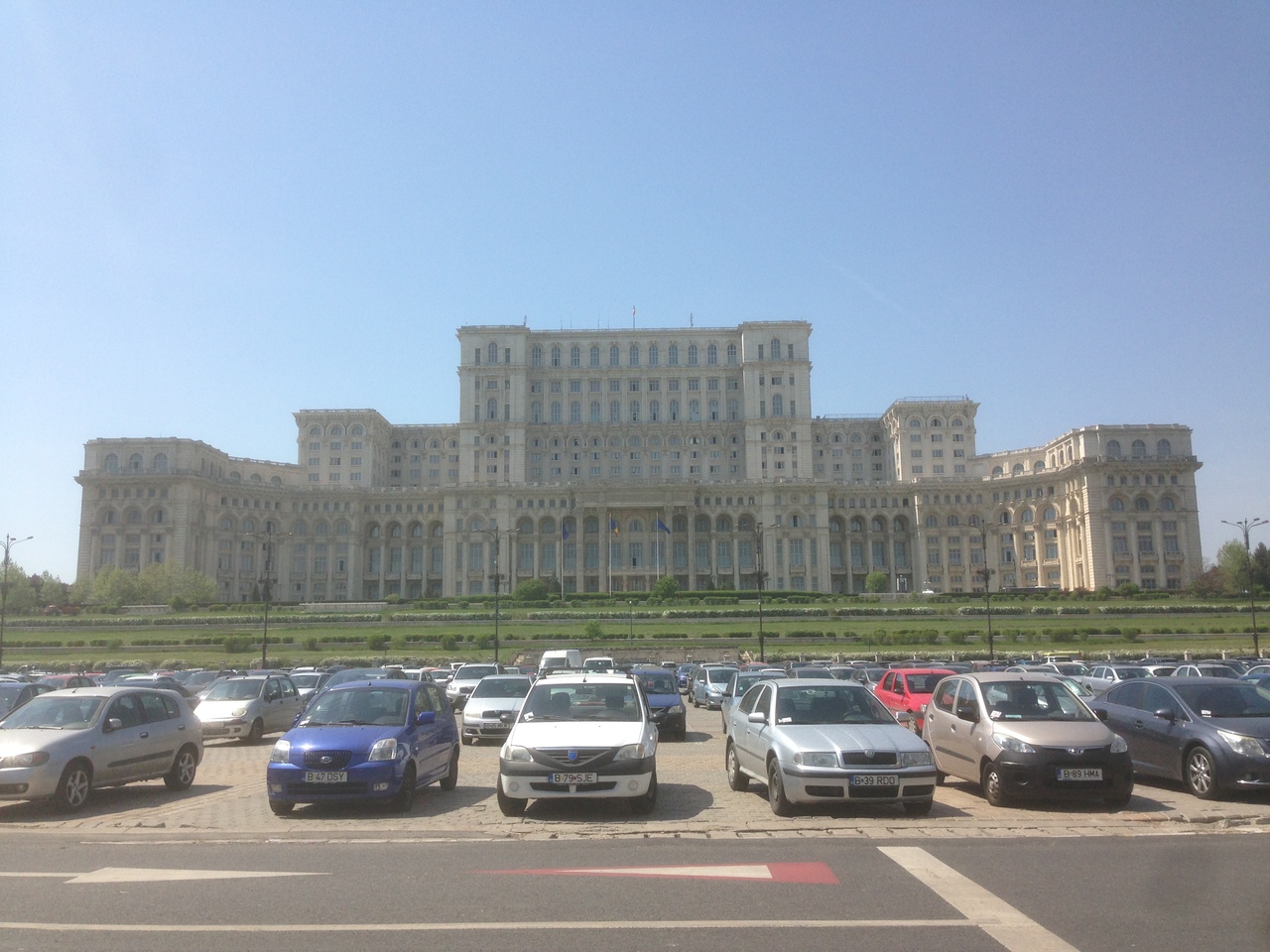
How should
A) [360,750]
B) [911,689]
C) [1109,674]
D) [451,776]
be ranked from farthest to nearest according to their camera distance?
[1109,674] < [911,689] < [451,776] < [360,750]

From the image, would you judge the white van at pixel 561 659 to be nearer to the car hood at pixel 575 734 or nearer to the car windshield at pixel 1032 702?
the car hood at pixel 575 734

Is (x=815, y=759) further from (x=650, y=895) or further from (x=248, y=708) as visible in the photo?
(x=248, y=708)

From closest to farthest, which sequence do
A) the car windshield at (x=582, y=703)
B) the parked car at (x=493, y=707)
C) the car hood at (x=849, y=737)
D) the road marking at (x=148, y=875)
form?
the road marking at (x=148, y=875)
the car hood at (x=849, y=737)
the car windshield at (x=582, y=703)
the parked car at (x=493, y=707)

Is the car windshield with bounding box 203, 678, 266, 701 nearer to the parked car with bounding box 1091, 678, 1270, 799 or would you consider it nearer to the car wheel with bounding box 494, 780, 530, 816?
the car wheel with bounding box 494, 780, 530, 816

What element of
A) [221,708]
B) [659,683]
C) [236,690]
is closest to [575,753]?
[659,683]

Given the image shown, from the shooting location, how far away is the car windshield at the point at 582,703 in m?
12.2

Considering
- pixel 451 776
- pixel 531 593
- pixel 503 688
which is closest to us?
pixel 451 776

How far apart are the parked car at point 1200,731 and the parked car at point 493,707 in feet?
39.9

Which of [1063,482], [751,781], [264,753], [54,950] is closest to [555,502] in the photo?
[1063,482]

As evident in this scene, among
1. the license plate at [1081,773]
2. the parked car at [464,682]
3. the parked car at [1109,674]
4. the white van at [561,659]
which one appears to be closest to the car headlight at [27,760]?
the license plate at [1081,773]

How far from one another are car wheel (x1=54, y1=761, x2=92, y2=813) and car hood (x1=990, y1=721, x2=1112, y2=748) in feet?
39.4

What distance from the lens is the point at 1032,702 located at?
12.7 meters

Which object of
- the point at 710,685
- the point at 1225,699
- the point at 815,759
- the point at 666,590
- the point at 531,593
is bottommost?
the point at 710,685

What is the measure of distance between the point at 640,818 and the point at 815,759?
86.6 inches
